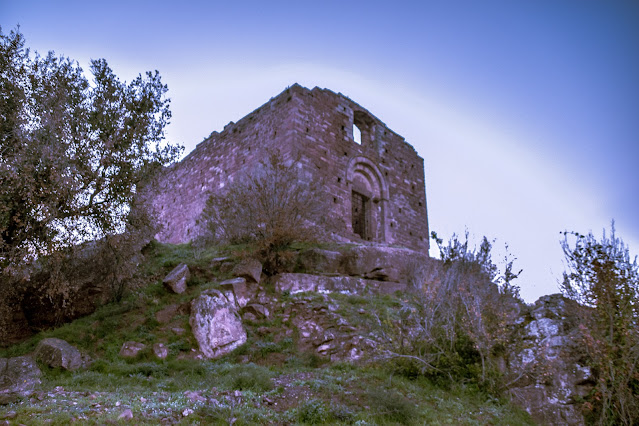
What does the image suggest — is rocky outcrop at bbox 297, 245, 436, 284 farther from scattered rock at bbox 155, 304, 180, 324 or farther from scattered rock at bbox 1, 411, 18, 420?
scattered rock at bbox 1, 411, 18, 420

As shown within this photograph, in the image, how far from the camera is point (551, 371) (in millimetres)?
7453

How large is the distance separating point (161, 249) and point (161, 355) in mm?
5421

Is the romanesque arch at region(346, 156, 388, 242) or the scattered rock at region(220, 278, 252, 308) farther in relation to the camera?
the romanesque arch at region(346, 156, 388, 242)

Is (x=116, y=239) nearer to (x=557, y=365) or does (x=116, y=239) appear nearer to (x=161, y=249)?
(x=161, y=249)

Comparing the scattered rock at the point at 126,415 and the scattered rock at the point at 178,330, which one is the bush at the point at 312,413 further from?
the scattered rock at the point at 178,330

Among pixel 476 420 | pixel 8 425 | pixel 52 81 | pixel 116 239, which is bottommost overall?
pixel 476 420

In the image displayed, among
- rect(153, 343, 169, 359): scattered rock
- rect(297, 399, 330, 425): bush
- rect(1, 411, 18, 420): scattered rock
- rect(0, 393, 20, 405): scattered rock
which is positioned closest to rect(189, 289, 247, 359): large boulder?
rect(153, 343, 169, 359): scattered rock

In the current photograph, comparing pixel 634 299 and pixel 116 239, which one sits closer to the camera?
pixel 634 299

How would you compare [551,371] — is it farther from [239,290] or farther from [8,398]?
[8,398]

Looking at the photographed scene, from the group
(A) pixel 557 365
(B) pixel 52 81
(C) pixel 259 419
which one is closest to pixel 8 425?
(C) pixel 259 419

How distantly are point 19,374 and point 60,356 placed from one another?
1.98 ft

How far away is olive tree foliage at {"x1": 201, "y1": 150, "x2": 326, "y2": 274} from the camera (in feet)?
37.6

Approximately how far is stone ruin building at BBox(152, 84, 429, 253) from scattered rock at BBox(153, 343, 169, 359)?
6.44 meters

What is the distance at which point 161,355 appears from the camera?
8156 mm
